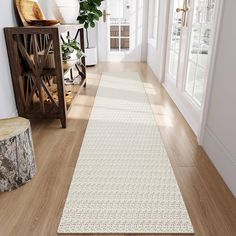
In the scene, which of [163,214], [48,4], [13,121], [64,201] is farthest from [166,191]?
[48,4]

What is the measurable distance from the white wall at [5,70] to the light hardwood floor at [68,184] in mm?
308

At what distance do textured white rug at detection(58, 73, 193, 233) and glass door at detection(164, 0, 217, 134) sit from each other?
0.41 meters

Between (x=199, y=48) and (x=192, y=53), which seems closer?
(x=199, y=48)

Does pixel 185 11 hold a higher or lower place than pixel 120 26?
higher

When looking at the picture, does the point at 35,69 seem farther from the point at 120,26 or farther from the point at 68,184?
the point at 120,26

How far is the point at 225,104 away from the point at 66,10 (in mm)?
2037

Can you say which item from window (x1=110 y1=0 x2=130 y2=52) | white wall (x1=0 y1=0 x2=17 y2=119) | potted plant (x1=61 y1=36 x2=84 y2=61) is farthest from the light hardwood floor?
window (x1=110 y1=0 x2=130 y2=52)

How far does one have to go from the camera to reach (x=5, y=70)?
2033 mm

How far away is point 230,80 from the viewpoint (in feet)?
4.93

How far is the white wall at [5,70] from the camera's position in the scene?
6.43 feet

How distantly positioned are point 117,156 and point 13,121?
75 centimetres

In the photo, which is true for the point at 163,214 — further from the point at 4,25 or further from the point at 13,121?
the point at 4,25

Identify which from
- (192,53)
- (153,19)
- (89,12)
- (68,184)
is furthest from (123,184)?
(153,19)

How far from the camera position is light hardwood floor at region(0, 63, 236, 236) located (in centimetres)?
122
